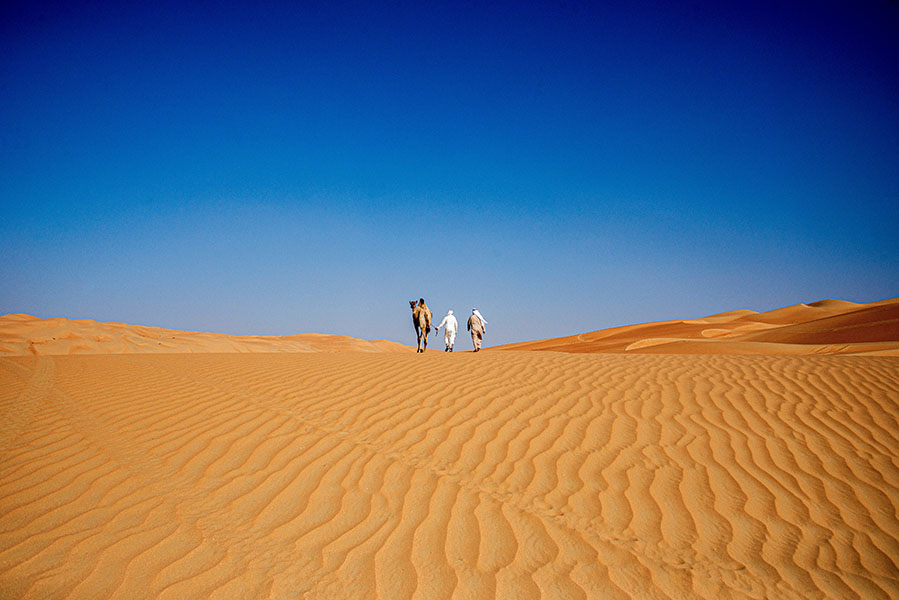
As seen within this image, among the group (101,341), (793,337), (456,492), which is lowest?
(456,492)

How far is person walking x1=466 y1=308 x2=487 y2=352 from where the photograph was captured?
1653cm

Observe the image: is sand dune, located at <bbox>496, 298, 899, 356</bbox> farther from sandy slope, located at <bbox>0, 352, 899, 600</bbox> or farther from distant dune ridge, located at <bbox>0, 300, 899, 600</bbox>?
sandy slope, located at <bbox>0, 352, 899, 600</bbox>

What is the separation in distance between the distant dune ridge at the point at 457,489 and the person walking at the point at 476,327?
8539 mm

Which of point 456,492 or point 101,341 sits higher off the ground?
point 101,341

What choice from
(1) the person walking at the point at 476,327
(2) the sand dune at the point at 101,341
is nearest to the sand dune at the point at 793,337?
(1) the person walking at the point at 476,327

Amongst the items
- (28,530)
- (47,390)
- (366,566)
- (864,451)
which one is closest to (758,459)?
(864,451)

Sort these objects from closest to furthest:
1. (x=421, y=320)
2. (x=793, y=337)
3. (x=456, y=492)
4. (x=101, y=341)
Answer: (x=456, y=492) → (x=421, y=320) → (x=793, y=337) → (x=101, y=341)

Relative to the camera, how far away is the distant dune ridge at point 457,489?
287cm

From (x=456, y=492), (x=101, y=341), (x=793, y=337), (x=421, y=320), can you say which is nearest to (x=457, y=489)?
(x=456, y=492)

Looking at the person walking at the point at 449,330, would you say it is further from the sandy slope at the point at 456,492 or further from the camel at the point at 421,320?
the sandy slope at the point at 456,492

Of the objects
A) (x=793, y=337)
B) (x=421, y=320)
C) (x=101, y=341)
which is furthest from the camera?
(x=101, y=341)

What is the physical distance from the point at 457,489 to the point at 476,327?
12.6 meters

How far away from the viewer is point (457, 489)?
395 centimetres

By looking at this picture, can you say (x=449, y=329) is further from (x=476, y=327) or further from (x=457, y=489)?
(x=457, y=489)
